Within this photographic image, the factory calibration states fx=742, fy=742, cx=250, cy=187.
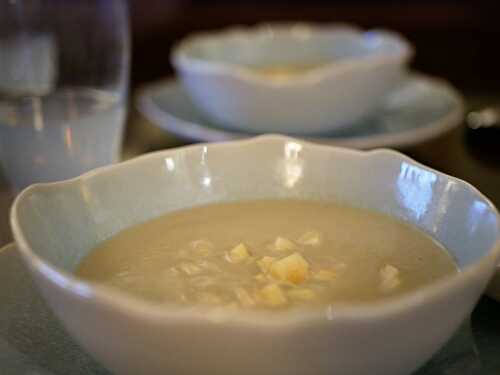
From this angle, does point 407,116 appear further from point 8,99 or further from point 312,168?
point 8,99

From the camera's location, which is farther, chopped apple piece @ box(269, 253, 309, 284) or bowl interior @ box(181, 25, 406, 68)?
bowl interior @ box(181, 25, 406, 68)

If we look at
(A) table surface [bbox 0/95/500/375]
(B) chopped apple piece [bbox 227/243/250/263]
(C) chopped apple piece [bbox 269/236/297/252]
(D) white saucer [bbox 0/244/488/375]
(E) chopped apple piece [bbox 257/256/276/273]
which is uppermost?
(E) chopped apple piece [bbox 257/256/276/273]

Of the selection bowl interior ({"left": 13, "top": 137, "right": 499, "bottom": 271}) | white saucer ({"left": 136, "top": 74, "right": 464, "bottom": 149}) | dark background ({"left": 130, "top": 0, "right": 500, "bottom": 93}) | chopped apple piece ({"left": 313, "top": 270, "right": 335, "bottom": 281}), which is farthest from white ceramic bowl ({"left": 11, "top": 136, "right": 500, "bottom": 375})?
dark background ({"left": 130, "top": 0, "right": 500, "bottom": 93})

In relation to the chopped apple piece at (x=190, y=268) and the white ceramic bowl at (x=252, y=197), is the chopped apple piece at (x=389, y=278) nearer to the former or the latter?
the white ceramic bowl at (x=252, y=197)

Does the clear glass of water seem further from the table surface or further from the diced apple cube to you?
the diced apple cube

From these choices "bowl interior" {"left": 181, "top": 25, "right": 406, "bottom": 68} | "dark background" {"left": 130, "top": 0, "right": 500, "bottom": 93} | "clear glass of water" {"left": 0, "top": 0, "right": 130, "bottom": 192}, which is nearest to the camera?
"clear glass of water" {"left": 0, "top": 0, "right": 130, "bottom": 192}

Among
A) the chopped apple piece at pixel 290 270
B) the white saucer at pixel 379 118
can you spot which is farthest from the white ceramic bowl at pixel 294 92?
the chopped apple piece at pixel 290 270

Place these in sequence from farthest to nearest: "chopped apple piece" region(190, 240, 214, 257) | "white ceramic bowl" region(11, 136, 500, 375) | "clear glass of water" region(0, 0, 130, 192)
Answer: "clear glass of water" region(0, 0, 130, 192), "chopped apple piece" region(190, 240, 214, 257), "white ceramic bowl" region(11, 136, 500, 375)
